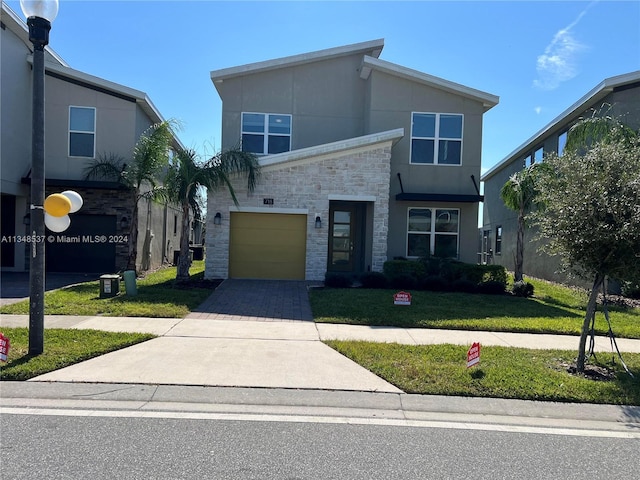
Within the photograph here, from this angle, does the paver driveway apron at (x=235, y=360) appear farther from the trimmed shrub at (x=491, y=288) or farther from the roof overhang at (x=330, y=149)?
the roof overhang at (x=330, y=149)

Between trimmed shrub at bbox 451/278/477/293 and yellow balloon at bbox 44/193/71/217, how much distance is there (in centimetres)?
1014

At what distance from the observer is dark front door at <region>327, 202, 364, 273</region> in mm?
16578

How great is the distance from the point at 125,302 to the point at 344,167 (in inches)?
312

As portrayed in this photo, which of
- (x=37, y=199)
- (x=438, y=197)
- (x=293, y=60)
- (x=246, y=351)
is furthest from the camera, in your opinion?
(x=293, y=60)

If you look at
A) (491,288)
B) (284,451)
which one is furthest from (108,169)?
(284,451)

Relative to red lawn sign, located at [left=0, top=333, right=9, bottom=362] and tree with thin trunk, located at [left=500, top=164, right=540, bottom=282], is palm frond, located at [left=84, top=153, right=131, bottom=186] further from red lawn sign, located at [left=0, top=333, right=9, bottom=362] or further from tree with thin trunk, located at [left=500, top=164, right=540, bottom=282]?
tree with thin trunk, located at [left=500, top=164, right=540, bottom=282]

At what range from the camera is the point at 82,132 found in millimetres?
15883

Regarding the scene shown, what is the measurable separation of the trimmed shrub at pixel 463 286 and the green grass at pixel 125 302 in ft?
23.0

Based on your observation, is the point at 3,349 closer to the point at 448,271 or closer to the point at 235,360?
the point at 235,360

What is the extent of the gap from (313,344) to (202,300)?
14.8 ft

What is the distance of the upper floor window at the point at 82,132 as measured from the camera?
15.9m

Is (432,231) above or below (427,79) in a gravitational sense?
below

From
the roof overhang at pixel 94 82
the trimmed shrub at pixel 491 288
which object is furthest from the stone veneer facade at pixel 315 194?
the roof overhang at pixel 94 82

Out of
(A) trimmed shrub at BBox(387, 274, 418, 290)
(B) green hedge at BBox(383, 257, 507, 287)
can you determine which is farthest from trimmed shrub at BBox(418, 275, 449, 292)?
(A) trimmed shrub at BBox(387, 274, 418, 290)
